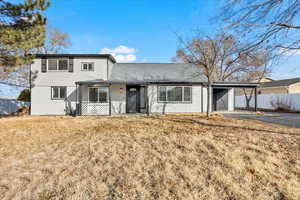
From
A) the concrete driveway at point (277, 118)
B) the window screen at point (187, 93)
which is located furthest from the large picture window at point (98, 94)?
the concrete driveway at point (277, 118)

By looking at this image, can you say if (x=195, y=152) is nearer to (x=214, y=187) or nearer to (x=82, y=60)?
(x=214, y=187)

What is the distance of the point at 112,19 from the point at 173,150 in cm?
1192

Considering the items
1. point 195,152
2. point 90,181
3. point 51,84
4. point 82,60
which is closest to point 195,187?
point 195,152

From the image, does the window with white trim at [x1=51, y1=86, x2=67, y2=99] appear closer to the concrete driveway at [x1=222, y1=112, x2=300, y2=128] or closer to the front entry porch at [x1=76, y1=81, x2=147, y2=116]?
the front entry porch at [x1=76, y1=81, x2=147, y2=116]

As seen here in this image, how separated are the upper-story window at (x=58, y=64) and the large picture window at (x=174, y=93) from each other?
25.8 feet

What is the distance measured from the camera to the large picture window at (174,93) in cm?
1253

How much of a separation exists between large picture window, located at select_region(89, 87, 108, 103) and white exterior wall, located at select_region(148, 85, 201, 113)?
3.60m

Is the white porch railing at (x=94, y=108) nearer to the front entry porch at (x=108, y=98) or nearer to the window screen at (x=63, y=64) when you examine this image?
the front entry porch at (x=108, y=98)

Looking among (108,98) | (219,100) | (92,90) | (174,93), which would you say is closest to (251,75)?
(219,100)

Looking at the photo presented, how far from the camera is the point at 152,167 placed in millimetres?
3666

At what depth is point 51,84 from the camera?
12703mm

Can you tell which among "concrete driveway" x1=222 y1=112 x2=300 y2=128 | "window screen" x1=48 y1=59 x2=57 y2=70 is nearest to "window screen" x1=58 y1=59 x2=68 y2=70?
"window screen" x1=48 y1=59 x2=57 y2=70

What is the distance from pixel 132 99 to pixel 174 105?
3607 millimetres

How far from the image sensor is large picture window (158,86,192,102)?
12531 millimetres
